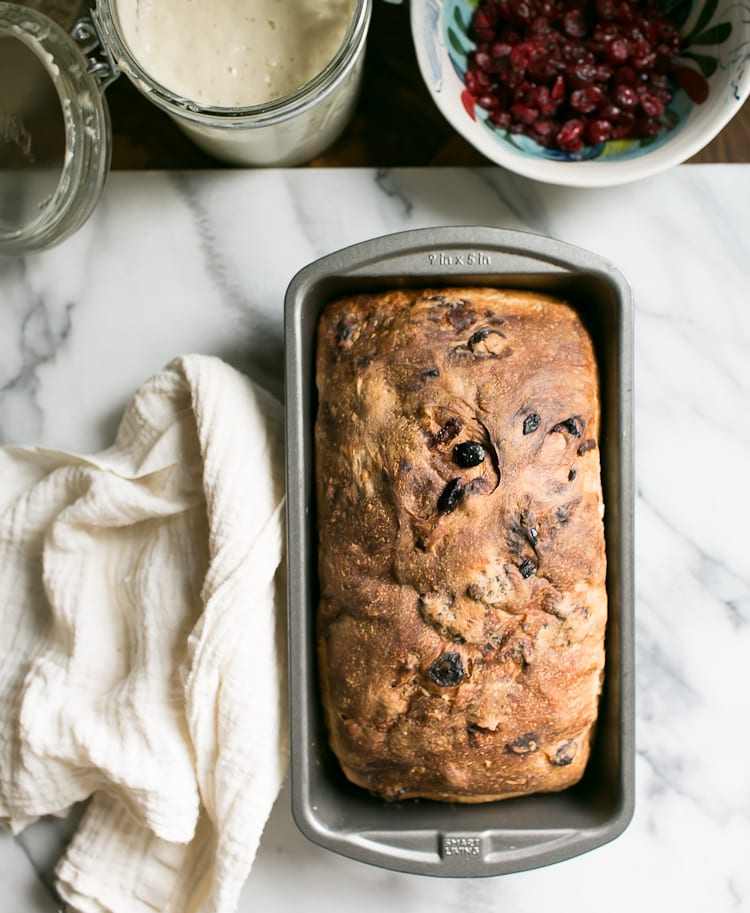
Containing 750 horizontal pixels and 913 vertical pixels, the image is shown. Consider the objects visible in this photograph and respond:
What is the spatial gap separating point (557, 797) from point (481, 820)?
0.10 meters

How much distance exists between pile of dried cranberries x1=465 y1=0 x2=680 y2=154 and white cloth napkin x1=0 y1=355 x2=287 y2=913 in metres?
0.51

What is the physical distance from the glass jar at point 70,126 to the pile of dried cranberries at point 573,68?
0.19 m

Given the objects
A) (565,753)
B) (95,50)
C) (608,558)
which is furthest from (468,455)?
(95,50)

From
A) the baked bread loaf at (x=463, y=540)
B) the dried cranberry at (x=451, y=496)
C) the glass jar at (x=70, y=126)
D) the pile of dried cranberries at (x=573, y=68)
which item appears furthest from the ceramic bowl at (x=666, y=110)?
the dried cranberry at (x=451, y=496)

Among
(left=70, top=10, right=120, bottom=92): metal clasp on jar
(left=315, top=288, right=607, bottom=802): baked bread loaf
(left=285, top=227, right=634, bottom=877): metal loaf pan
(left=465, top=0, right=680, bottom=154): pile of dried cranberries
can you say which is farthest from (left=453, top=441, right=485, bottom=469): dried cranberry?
(left=70, top=10, right=120, bottom=92): metal clasp on jar

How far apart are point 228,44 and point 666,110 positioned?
577 mm

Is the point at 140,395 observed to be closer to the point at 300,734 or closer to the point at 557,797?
the point at 300,734

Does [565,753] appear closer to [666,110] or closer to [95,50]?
[666,110]

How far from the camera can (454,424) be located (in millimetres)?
1095

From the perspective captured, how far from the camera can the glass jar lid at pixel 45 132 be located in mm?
1263

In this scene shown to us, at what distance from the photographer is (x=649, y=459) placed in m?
1.38

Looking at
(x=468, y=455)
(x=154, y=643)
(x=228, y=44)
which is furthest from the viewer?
(x=154, y=643)

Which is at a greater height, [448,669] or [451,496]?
[451,496]

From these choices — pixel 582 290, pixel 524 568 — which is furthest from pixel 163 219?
pixel 524 568
